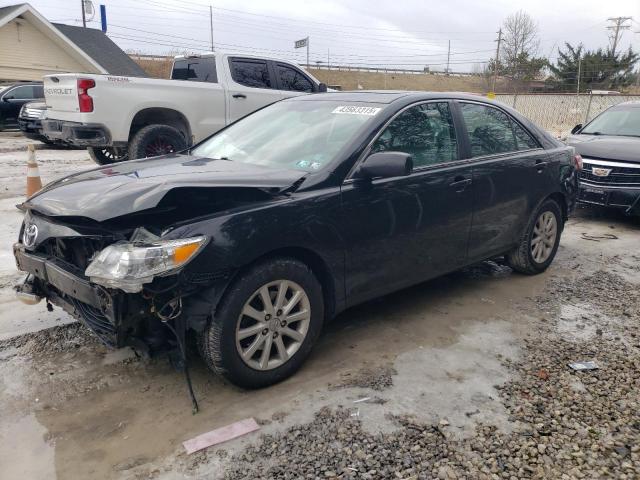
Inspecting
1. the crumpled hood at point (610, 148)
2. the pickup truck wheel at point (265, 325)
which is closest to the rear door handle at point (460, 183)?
the pickup truck wheel at point (265, 325)

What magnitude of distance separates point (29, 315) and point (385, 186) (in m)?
2.84

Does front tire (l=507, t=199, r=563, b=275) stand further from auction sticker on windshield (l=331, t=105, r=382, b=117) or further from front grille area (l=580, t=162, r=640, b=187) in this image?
front grille area (l=580, t=162, r=640, b=187)

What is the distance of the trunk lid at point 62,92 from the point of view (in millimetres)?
7598

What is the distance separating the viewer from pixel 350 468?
101 inches

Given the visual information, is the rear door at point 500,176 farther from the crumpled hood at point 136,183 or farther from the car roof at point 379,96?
the crumpled hood at point 136,183

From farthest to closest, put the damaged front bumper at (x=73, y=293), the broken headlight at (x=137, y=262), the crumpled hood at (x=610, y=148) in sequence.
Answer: the crumpled hood at (x=610, y=148), the damaged front bumper at (x=73, y=293), the broken headlight at (x=137, y=262)

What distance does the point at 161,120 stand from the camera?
854 centimetres

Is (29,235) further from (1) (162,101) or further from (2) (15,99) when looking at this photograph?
(2) (15,99)

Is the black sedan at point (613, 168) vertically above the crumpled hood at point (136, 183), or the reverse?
the crumpled hood at point (136, 183)

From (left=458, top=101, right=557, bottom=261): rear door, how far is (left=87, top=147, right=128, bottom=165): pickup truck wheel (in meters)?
5.99

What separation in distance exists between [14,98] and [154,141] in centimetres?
1204

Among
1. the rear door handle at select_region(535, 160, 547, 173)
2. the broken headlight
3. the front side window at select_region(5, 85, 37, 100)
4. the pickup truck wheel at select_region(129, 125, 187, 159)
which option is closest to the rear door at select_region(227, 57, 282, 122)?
the pickup truck wheel at select_region(129, 125, 187, 159)

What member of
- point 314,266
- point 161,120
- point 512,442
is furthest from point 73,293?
point 161,120

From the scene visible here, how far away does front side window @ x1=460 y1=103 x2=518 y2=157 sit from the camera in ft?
14.8
